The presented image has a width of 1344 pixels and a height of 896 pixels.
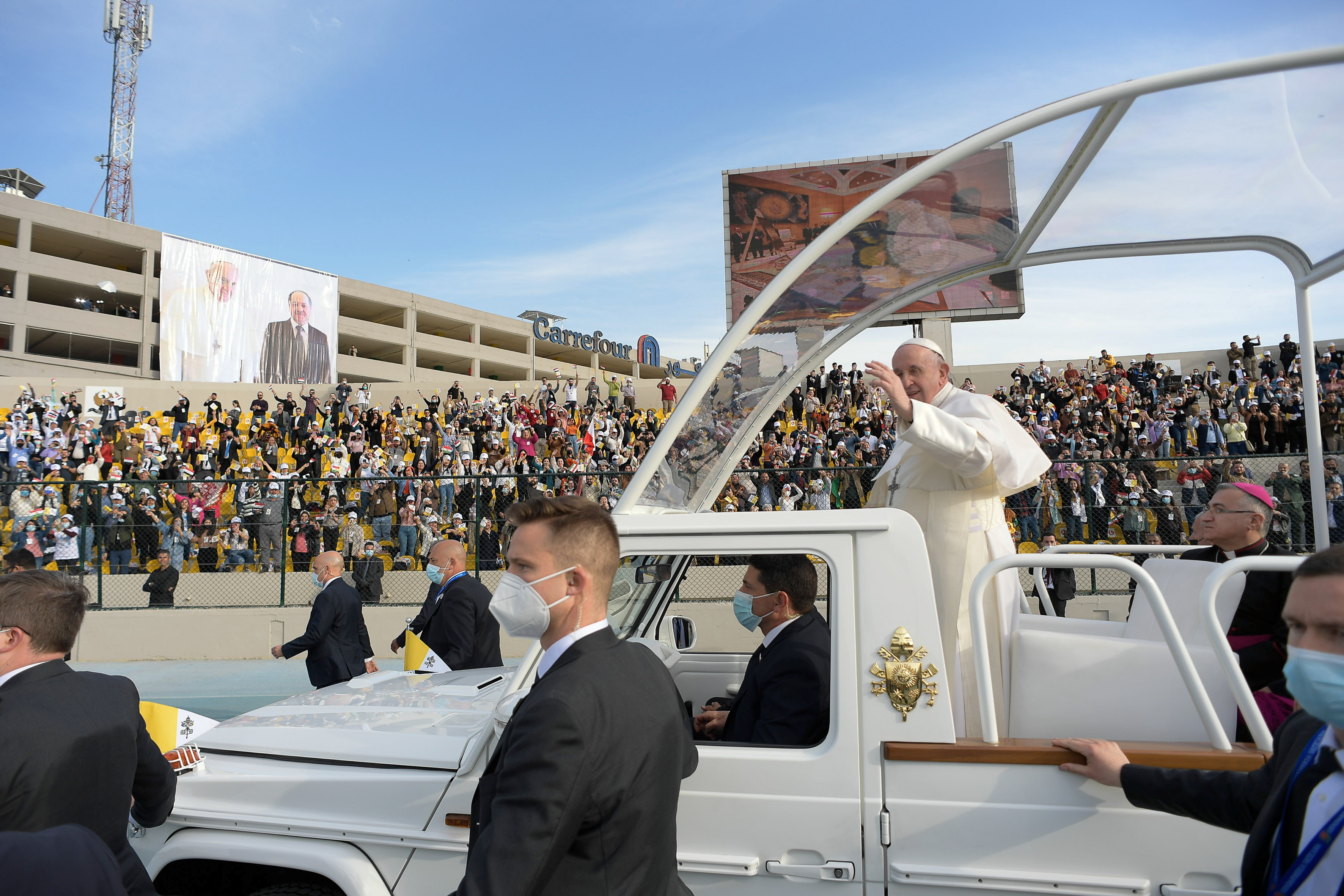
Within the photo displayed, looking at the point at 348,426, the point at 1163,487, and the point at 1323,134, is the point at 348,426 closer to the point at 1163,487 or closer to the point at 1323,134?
the point at 1163,487

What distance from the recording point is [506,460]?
2234cm

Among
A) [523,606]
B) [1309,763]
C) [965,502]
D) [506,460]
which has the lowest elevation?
[1309,763]

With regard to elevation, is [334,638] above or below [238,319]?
below

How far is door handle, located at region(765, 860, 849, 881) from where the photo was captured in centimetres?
238

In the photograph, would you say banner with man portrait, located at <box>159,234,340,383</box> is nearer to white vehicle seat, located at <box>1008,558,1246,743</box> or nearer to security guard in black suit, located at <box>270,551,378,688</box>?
security guard in black suit, located at <box>270,551,378,688</box>

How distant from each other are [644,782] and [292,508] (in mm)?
11737

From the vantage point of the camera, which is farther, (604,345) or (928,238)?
(604,345)

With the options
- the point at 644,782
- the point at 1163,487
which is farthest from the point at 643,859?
the point at 1163,487

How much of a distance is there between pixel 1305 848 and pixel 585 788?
1.21 meters

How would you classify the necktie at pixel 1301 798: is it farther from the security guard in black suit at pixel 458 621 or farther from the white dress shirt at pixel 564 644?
the security guard in black suit at pixel 458 621

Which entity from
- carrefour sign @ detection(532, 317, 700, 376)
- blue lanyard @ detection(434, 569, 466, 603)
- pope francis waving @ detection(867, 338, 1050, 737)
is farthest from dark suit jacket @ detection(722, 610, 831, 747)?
carrefour sign @ detection(532, 317, 700, 376)

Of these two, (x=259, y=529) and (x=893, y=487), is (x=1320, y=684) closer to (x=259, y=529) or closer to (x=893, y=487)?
(x=893, y=487)

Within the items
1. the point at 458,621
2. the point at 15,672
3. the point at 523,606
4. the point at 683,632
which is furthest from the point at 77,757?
the point at 458,621

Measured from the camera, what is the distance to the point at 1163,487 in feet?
33.7
